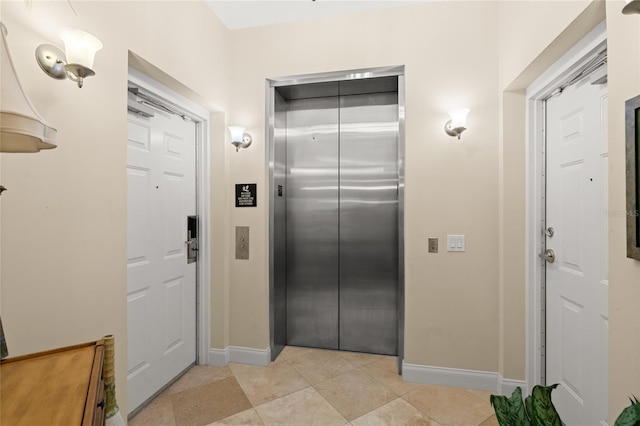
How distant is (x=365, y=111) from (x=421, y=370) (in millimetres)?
2149

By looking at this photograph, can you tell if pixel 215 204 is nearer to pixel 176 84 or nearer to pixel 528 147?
pixel 176 84

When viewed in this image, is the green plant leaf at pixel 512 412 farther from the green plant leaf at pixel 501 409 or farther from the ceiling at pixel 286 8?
the ceiling at pixel 286 8

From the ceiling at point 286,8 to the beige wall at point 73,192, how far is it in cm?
59

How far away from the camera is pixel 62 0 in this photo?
4.51ft

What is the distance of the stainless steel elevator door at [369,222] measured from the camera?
109 inches

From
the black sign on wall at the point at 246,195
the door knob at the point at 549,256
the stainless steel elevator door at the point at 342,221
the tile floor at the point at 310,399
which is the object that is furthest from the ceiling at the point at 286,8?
the tile floor at the point at 310,399

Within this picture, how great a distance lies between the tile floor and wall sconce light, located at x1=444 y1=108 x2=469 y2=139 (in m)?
1.83

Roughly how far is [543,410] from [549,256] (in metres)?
→ 1.26

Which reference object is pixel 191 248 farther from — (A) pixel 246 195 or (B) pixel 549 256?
(B) pixel 549 256

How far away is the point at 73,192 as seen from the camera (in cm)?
143

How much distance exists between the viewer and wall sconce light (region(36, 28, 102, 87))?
123 centimetres

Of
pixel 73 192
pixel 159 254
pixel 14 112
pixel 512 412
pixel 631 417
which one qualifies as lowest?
pixel 512 412

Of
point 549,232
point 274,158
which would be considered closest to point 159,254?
point 274,158

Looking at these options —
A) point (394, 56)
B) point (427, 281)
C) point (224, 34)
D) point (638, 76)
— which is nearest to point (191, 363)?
point (427, 281)
